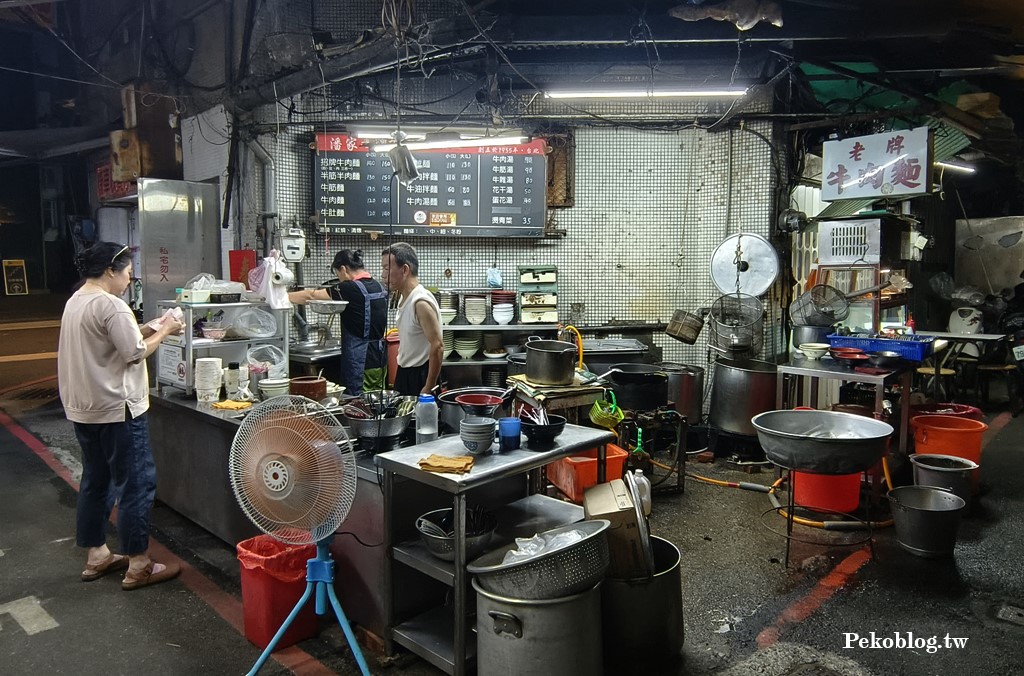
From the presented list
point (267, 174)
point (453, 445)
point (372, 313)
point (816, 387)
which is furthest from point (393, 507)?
point (267, 174)

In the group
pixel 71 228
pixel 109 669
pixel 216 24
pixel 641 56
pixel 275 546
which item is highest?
pixel 216 24

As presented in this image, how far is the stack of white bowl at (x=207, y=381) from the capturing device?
4840 millimetres

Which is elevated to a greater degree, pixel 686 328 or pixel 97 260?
pixel 97 260

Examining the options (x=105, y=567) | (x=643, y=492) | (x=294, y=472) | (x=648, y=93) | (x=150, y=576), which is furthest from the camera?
(x=648, y=93)

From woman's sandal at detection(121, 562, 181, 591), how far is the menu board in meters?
4.36

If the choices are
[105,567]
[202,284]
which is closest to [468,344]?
[202,284]

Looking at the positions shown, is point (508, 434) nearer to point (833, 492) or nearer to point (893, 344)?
point (833, 492)

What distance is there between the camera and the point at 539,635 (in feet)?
9.16

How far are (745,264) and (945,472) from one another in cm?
293

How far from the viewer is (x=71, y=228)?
12328 mm

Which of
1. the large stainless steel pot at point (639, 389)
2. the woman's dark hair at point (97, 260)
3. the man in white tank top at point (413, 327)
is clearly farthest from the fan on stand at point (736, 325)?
the woman's dark hair at point (97, 260)

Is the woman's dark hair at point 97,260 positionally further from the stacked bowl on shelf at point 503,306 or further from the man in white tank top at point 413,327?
the stacked bowl on shelf at point 503,306

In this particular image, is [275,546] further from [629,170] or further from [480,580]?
[629,170]

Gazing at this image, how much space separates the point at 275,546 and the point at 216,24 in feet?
24.5
